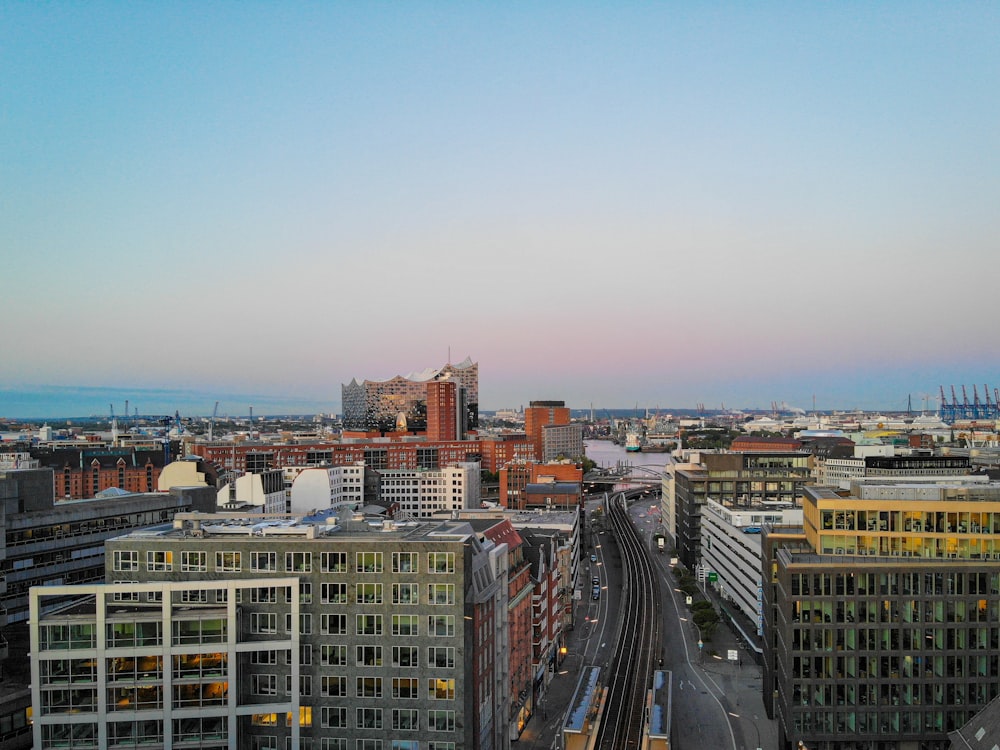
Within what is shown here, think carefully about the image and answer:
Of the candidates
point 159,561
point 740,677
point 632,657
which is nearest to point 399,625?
point 159,561

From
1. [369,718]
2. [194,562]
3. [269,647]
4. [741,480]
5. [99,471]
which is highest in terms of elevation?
[194,562]

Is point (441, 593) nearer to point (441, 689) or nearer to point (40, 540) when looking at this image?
point (441, 689)

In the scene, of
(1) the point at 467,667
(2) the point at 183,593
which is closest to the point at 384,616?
(1) the point at 467,667

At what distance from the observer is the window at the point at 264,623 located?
126 feet

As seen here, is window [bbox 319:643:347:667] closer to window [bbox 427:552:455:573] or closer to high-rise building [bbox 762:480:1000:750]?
window [bbox 427:552:455:573]

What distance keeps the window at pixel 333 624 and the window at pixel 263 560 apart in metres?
3.46

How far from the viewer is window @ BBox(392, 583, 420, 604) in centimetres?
3869

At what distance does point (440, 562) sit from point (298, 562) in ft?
22.4

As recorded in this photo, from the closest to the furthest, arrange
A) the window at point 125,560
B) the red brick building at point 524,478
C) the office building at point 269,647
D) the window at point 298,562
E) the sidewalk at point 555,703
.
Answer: the office building at point 269,647, the window at point 298,562, the window at point 125,560, the sidewalk at point 555,703, the red brick building at point 524,478

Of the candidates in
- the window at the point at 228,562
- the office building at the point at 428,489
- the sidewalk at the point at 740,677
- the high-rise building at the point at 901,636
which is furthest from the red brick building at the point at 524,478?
the window at the point at 228,562

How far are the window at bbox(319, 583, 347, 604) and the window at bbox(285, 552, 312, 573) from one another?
3.62 ft

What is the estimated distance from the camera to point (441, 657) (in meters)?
38.4

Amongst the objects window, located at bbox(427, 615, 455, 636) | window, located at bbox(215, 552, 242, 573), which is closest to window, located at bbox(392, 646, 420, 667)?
window, located at bbox(427, 615, 455, 636)

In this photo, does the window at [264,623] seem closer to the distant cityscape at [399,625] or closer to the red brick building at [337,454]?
the distant cityscape at [399,625]
